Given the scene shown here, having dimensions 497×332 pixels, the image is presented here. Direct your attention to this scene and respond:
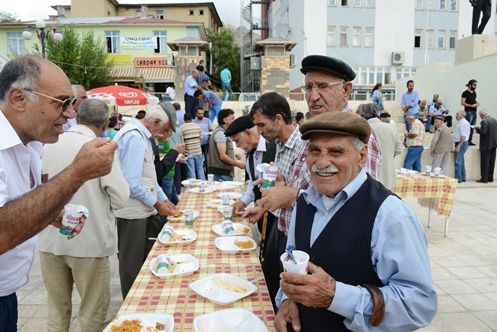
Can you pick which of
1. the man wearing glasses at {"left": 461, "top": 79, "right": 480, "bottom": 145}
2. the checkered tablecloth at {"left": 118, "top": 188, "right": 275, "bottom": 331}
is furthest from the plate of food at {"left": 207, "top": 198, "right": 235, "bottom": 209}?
the man wearing glasses at {"left": 461, "top": 79, "right": 480, "bottom": 145}

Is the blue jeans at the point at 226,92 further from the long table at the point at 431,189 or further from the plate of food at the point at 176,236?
the plate of food at the point at 176,236

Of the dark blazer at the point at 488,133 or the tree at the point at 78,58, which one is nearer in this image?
the dark blazer at the point at 488,133

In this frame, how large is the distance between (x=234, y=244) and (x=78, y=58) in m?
28.9

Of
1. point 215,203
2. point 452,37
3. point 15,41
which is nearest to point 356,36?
point 452,37

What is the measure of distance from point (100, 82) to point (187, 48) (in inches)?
522

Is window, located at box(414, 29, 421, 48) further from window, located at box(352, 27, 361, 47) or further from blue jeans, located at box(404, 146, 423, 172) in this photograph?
blue jeans, located at box(404, 146, 423, 172)

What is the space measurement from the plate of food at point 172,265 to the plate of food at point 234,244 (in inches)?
12.1

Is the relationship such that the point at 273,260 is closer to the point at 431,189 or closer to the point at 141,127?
the point at 141,127

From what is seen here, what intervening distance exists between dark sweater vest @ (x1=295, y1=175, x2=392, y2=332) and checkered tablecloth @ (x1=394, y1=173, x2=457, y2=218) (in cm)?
488

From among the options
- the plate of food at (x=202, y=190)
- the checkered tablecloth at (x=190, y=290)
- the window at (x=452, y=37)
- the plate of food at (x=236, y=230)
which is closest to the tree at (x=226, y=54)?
the window at (x=452, y=37)

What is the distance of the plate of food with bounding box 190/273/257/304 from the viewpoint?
2.11 metres

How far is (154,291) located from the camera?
2.25 m

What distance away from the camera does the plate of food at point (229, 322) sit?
182 cm

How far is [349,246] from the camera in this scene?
1.47m
